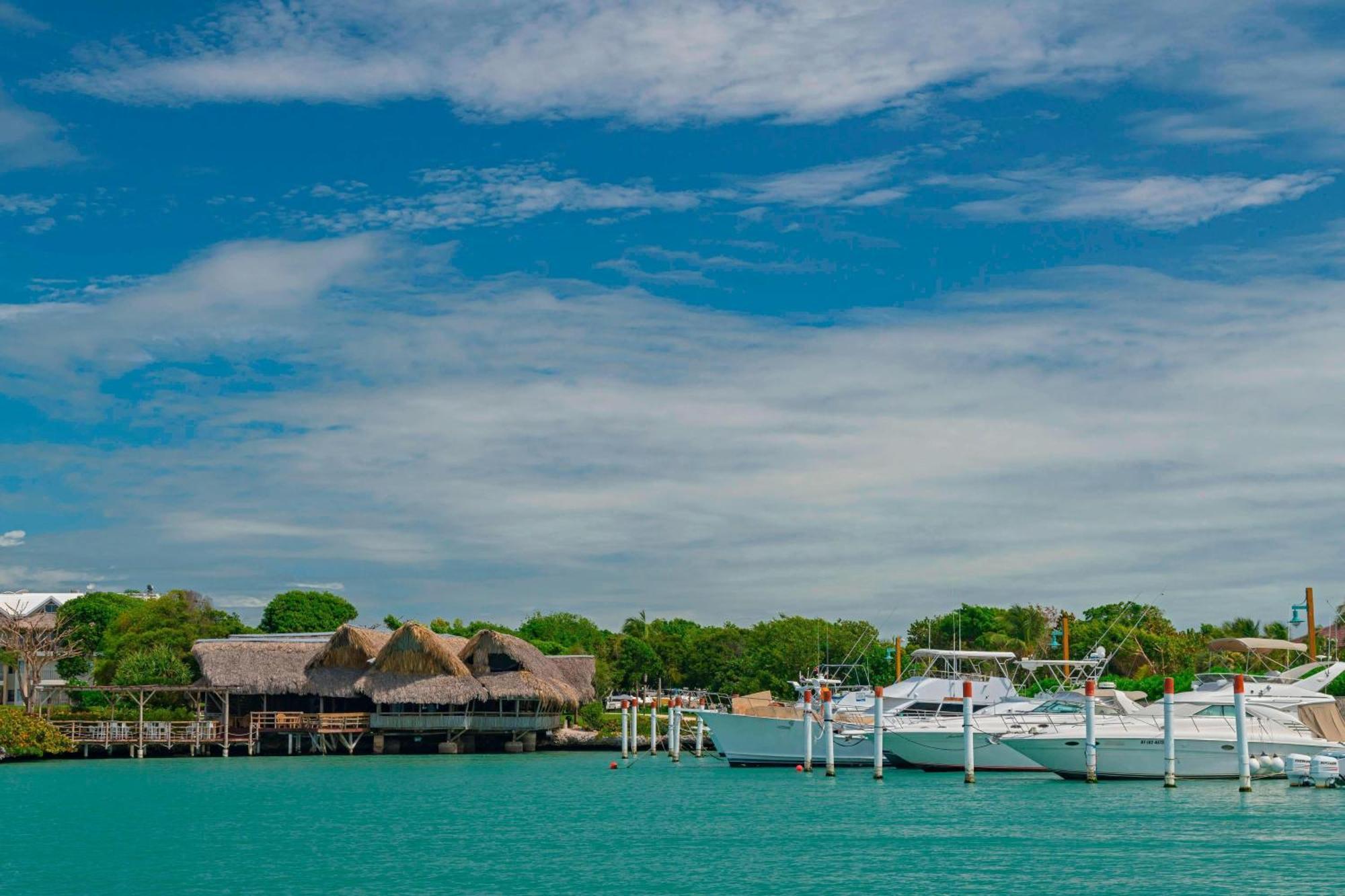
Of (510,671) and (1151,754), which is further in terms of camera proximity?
(510,671)

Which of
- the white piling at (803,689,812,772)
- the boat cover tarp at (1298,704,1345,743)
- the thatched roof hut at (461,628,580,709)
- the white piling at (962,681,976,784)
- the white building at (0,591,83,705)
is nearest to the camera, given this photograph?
the white piling at (962,681,976,784)

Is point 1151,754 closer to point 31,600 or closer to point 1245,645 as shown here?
point 1245,645

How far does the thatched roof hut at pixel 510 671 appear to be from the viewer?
59531 millimetres

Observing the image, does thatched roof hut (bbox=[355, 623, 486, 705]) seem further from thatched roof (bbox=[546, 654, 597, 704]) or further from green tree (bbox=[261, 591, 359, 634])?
green tree (bbox=[261, 591, 359, 634])

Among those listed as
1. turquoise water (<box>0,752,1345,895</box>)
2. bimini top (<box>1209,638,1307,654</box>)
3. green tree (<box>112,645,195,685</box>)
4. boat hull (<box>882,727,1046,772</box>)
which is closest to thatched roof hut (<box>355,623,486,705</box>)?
green tree (<box>112,645,195,685</box>)

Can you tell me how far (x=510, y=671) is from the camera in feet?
200

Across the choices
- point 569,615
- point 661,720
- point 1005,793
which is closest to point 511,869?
point 1005,793

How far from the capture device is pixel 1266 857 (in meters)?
23.6

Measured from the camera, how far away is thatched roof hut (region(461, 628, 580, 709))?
59531 millimetres

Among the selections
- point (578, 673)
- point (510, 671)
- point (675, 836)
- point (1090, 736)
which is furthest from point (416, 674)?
point (675, 836)

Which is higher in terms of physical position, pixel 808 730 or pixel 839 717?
pixel 839 717

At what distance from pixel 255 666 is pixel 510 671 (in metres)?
10.2

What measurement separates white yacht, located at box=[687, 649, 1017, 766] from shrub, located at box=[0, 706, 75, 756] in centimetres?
2487

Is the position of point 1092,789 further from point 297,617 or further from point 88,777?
point 297,617
